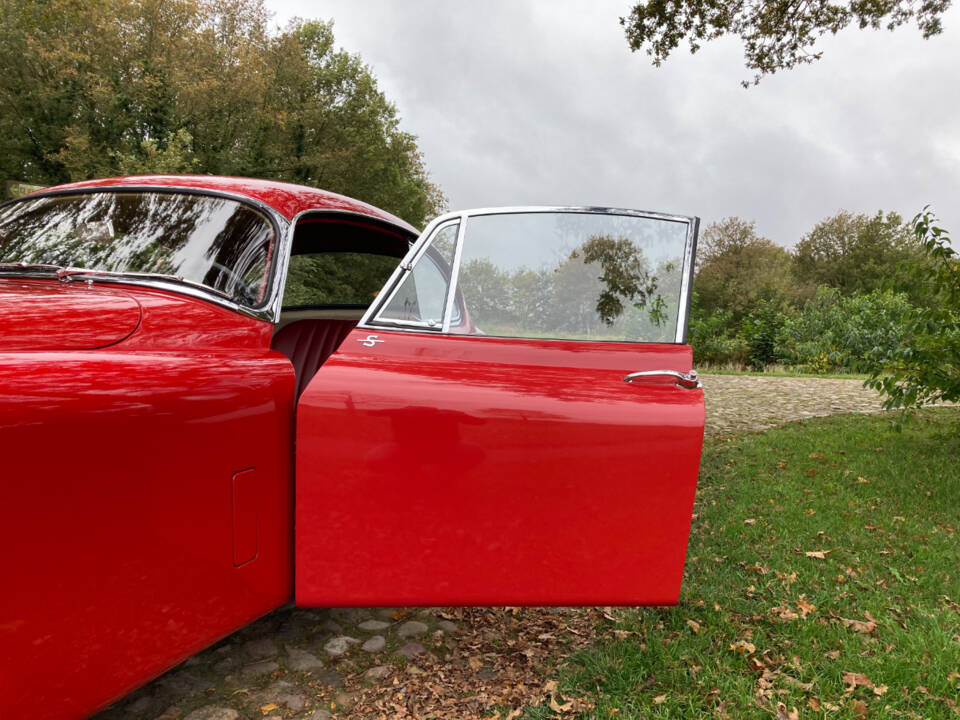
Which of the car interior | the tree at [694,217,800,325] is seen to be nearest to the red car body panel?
the car interior

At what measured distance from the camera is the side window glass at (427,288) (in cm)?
239

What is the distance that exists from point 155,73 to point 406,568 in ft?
79.5

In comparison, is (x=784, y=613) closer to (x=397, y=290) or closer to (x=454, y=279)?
(x=454, y=279)

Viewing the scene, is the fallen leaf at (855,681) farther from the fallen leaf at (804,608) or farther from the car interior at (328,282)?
the car interior at (328,282)

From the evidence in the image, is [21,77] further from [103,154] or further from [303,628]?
[303,628]

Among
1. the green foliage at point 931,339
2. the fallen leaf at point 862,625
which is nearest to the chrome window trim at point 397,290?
the fallen leaf at point 862,625

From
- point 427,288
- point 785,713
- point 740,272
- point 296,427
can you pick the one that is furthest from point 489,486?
point 740,272

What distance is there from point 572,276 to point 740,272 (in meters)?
37.5

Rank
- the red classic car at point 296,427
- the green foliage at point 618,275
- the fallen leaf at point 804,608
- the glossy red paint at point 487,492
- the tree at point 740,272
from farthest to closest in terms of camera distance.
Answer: the tree at point 740,272
the fallen leaf at point 804,608
the green foliage at point 618,275
the glossy red paint at point 487,492
the red classic car at point 296,427

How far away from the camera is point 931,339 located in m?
4.99

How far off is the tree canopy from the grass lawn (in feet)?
55.7

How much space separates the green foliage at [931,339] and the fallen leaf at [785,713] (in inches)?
144

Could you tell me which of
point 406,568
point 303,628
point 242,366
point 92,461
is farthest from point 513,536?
point 303,628

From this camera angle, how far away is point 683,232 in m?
2.36
